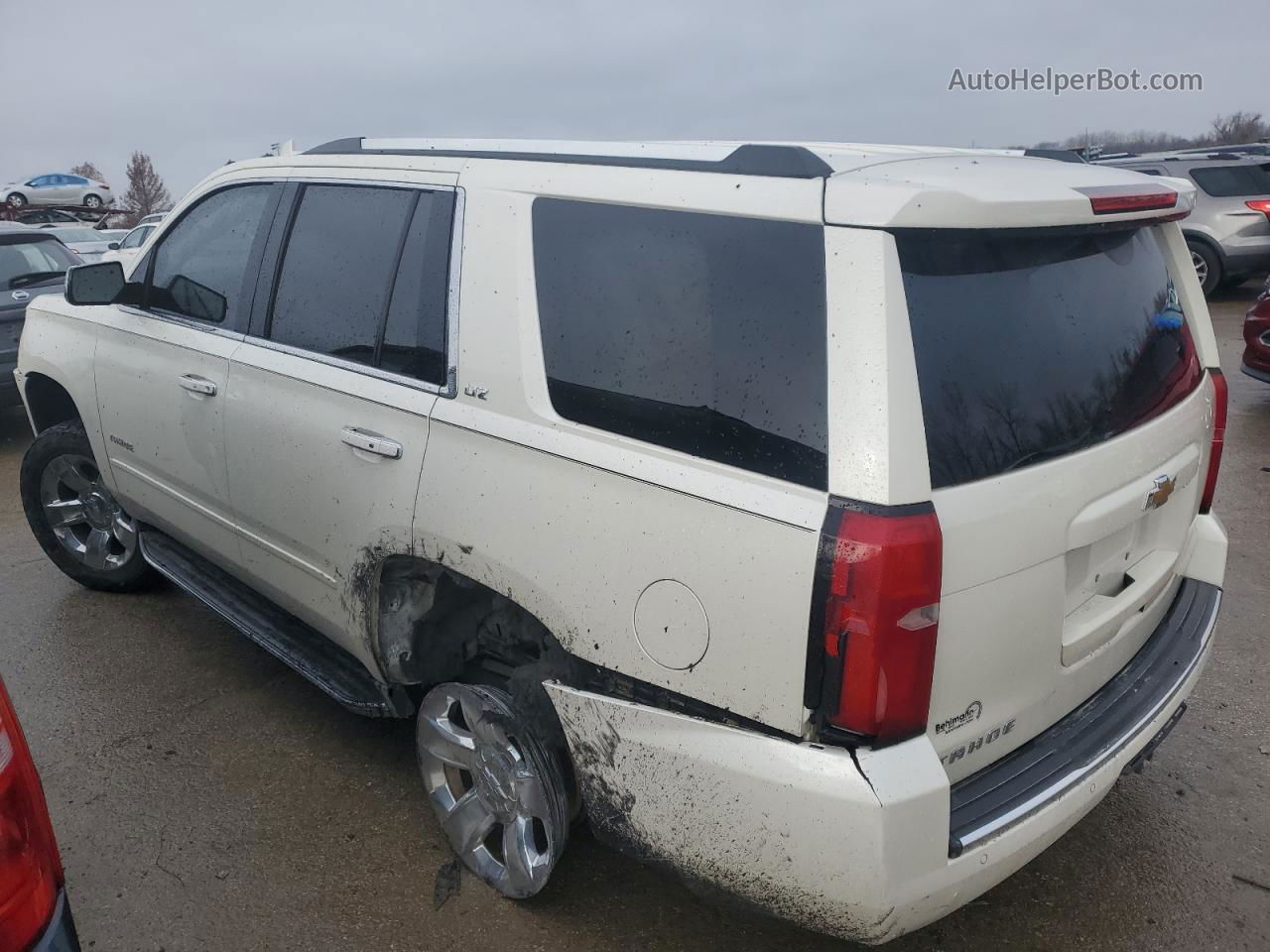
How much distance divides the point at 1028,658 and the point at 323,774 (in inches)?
88.7

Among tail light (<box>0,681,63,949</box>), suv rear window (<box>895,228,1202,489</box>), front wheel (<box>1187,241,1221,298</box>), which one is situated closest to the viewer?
tail light (<box>0,681,63,949</box>)

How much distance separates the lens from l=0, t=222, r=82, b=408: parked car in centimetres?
760

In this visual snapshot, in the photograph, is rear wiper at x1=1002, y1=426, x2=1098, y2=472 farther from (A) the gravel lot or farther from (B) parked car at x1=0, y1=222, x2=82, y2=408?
(B) parked car at x1=0, y1=222, x2=82, y2=408

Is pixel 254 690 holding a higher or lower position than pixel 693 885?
lower

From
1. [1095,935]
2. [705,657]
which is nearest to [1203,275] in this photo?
[1095,935]

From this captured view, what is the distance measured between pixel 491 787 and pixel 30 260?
753cm

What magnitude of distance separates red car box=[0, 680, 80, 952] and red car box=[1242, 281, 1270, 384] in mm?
7900

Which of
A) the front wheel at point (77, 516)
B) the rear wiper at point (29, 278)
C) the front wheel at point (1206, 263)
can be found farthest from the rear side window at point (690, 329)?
the front wheel at point (1206, 263)

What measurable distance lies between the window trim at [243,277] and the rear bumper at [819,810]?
6.14 feet

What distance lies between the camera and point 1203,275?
1232 centimetres

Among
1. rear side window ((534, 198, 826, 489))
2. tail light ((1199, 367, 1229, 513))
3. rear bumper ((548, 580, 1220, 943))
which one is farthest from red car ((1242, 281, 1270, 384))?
rear side window ((534, 198, 826, 489))

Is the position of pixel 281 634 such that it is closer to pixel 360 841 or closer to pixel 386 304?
pixel 360 841

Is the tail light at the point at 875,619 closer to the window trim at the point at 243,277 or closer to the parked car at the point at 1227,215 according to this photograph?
the window trim at the point at 243,277

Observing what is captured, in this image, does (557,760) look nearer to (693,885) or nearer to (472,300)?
(693,885)
